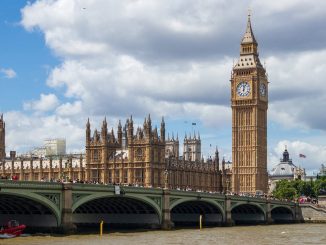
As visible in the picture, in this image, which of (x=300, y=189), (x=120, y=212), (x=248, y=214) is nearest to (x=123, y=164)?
(x=248, y=214)

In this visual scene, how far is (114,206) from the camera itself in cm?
8912

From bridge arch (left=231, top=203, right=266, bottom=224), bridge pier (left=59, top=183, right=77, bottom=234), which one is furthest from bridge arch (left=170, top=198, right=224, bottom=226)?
bridge pier (left=59, top=183, right=77, bottom=234)

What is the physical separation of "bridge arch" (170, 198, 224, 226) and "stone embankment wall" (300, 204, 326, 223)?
36639mm

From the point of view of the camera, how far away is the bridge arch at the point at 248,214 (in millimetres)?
120688

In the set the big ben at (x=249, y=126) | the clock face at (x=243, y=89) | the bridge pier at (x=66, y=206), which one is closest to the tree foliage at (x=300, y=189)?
the big ben at (x=249, y=126)

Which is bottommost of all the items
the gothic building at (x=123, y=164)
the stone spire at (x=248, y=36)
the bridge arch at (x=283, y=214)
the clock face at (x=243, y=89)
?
the bridge arch at (x=283, y=214)

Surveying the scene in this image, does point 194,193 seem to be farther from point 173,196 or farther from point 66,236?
point 66,236

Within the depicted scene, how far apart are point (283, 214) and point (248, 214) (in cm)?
1682

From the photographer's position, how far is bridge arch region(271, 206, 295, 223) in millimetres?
136375

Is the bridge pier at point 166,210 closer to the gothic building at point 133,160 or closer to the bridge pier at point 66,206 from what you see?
the bridge pier at point 66,206

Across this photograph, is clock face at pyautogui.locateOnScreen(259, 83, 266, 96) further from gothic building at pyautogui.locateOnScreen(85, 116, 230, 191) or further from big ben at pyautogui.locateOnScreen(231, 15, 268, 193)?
gothic building at pyautogui.locateOnScreen(85, 116, 230, 191)

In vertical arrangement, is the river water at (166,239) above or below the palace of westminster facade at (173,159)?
below

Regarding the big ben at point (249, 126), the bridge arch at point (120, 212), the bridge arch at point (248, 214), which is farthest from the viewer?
the big ben at point (249, 126)

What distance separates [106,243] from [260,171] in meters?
121
